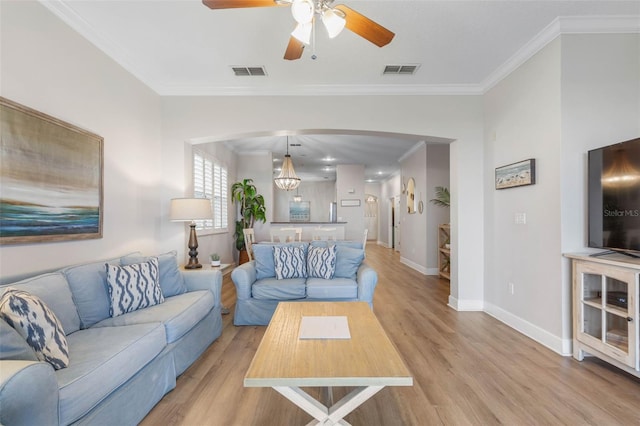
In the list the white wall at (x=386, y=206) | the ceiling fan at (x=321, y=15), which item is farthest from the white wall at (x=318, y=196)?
the ceiling fan at (x=321, y=15)

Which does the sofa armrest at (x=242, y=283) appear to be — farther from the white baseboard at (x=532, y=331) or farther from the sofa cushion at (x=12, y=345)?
the white baseboard at (x=532, y=331)

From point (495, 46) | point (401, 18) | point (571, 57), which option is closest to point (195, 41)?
point (401, 18)

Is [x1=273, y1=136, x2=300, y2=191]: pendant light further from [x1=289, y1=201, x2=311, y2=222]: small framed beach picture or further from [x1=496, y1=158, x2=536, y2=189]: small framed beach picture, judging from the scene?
[x1=289, y1=201, x2=311, y2=222]: small framed beach picture

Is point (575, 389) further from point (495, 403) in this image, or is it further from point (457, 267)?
point (457, 267)

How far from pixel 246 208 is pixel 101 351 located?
507 centimetres

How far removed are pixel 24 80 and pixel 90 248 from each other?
136cm

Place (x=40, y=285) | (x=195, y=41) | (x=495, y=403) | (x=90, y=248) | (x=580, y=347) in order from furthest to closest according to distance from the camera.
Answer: (x=195, y=41), (x=90, y=248), (x=580, y=347), (x=495, y=403), (x=40, y=285)

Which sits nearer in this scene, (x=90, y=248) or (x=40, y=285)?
(x=40, y=285)

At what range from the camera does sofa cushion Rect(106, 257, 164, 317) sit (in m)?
2.21

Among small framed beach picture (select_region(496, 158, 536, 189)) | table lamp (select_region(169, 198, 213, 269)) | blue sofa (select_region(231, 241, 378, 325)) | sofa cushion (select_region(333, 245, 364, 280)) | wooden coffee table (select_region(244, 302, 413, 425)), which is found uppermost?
small framed beach picture (select_region(496, 158, 536, 189))

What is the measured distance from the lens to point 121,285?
224 cm

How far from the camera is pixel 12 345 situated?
1238mm

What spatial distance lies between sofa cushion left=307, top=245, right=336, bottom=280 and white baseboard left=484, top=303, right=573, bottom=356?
2019 millimetres

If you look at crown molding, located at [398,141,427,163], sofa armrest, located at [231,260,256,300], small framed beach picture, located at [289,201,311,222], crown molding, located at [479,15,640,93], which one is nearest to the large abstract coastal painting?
sofa armrest, located at [231,260,256,300]
